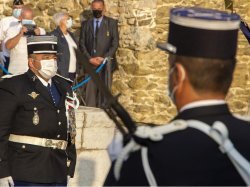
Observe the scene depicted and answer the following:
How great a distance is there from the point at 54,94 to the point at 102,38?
581cm

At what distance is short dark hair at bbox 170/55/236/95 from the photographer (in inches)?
106

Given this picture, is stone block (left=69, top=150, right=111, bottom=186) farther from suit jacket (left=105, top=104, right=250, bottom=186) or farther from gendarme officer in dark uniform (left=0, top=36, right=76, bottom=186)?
suit jacket (left=105, top=104, right=250, bottom=186)

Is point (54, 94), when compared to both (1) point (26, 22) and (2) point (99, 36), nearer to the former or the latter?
(1) point (26, 22)

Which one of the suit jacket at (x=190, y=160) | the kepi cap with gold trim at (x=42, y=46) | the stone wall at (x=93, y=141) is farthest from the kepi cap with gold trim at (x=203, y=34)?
the stone wall at (x=93, y=141)

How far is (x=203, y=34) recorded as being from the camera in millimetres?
2773

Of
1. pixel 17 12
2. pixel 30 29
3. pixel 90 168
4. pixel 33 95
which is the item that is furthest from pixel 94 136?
pixel 17 12

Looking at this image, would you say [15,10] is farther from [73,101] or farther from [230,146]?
[230,146]

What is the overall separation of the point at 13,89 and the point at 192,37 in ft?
9.68

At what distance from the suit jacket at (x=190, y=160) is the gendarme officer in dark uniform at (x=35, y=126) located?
9.32 feet

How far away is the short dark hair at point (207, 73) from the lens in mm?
2682

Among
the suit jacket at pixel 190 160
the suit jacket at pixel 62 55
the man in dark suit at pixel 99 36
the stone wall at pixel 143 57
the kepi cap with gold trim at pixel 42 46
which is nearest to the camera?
the suit jacket at pixel 190 160

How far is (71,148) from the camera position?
605 cm

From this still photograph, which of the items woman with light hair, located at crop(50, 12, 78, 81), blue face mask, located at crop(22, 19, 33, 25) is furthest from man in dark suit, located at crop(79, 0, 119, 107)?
blue face mask, located at crop(22, 19, 33, 25)

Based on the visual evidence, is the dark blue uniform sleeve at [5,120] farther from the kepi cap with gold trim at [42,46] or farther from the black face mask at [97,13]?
the black face mask at [97,13]
